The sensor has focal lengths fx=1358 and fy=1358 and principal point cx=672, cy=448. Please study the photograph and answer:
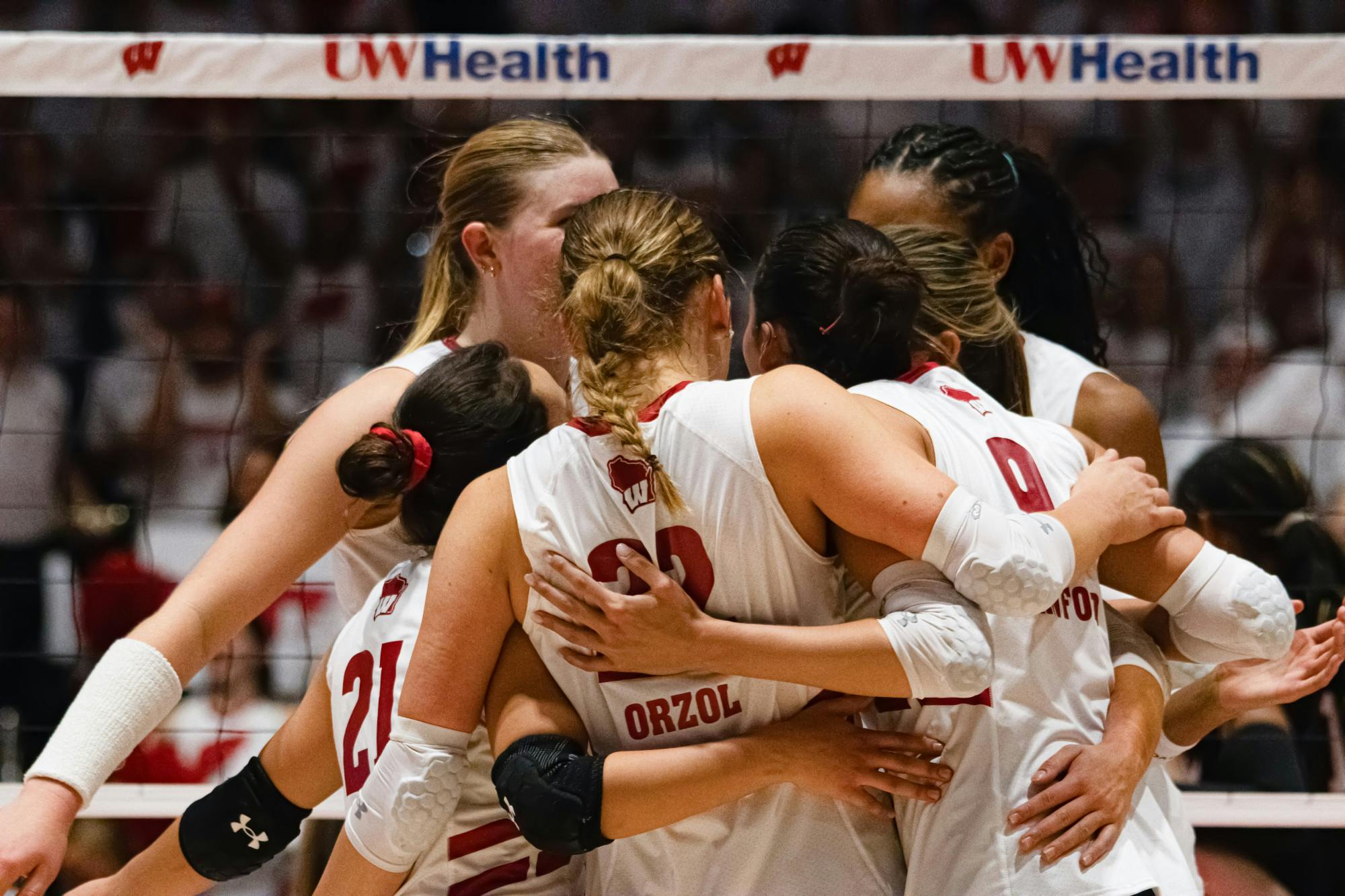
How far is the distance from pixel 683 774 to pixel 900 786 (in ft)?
0.87

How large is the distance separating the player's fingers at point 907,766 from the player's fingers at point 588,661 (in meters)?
0.34

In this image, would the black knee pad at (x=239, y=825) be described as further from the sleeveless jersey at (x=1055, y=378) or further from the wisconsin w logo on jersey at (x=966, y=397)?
the sleeveless jersey at (x=1055, y=378)

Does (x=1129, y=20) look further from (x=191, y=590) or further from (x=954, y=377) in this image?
(x=191, y=590)

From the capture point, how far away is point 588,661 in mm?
1690

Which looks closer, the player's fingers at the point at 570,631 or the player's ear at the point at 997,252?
the player's fingers at the point at 570,631

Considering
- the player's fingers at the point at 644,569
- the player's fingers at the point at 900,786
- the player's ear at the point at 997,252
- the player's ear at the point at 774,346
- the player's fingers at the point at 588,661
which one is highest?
the player's ear at the point at 997,252

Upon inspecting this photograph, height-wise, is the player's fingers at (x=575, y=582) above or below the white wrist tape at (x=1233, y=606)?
above

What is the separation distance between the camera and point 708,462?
1621 mm

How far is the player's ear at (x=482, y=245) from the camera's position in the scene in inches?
98.5

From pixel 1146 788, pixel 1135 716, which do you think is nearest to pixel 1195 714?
pixel 1146 788

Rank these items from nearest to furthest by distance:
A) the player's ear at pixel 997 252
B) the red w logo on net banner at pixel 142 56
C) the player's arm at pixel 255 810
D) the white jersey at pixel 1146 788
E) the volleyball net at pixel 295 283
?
the white jersey at pixel 1146 788 < the player's arm at pixel 255 810 < the player's ear at pixel 997 252 < the red w logo on net banner at pixel 142 56 < the volleyball net at pixel 295 283

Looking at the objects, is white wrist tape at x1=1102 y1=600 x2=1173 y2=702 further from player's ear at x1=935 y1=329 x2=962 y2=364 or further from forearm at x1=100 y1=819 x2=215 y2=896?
forearm at x1=100 y1=819 x2=215 y2=896

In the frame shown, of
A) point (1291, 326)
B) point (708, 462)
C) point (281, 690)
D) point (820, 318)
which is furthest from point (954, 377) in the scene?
point (1291, 326)

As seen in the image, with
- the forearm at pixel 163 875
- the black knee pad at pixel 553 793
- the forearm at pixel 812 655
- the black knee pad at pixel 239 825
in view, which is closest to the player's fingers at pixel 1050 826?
the forearm at pixel 812 655
